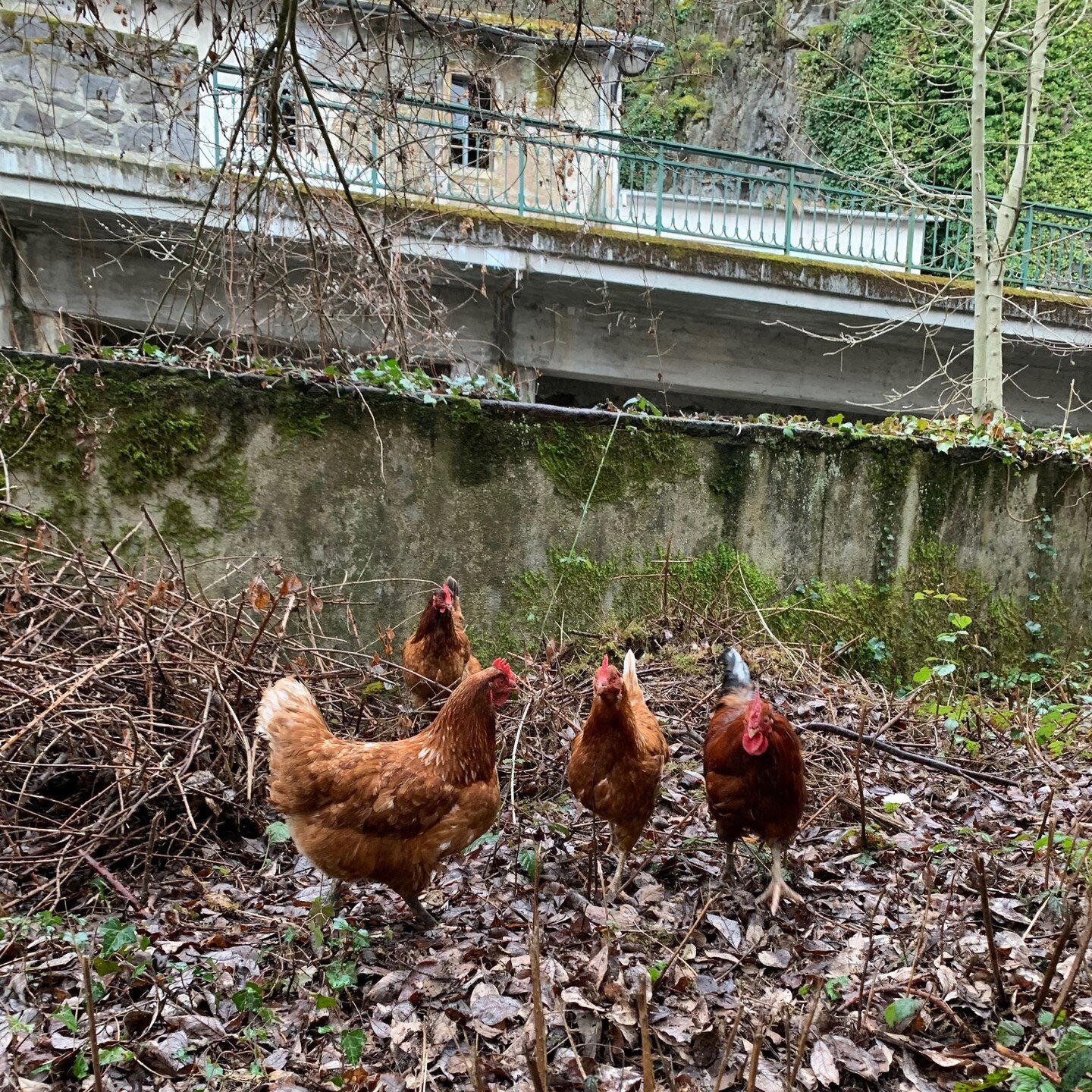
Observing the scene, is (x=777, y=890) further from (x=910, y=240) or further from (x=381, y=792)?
(x=910, y=240)

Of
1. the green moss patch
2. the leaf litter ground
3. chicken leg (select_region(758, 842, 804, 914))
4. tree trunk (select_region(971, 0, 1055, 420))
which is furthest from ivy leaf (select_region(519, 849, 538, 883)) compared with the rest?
tree trunk (select_region(971, 0, 1055, 420))

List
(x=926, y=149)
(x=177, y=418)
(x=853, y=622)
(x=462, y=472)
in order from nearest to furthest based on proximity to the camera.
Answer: (x=177, y=418) → (x=462, y=472) → (x=853, y=622) → (x=926, y=149)

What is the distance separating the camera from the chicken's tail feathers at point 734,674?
13.7ft

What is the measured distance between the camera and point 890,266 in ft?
41.2

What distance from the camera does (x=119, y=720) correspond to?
378 cm

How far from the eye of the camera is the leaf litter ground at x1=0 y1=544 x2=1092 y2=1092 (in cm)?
268

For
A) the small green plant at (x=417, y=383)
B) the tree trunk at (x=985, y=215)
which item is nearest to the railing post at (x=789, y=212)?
the tree trunk at (x=985, y=215)

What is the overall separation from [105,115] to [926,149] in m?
16.4

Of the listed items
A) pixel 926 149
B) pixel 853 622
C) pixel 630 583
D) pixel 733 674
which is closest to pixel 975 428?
pixel 853 622

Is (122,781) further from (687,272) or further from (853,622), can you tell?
(687,272)

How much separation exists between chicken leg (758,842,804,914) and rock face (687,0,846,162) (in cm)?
2092

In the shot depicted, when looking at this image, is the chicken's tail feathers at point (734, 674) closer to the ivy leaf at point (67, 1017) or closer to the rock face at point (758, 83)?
the ivy leaf at point (67, 1017)

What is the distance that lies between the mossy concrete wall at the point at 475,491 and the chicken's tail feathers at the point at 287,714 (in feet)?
6.35

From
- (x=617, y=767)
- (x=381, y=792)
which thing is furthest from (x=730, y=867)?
(x=381, y=792)
